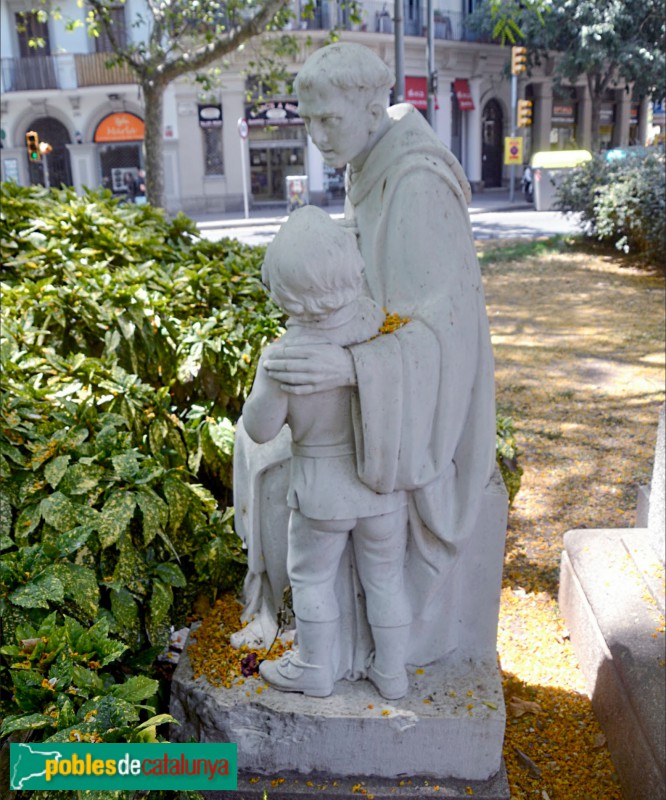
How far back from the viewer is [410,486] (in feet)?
7.22

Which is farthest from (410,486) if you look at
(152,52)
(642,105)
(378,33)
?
(642,105)

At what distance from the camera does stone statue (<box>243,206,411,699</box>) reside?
195 centimetres

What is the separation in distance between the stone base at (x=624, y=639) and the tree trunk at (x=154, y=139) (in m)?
7.74

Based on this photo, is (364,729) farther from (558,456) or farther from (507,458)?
(558,456)

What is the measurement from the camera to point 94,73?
24.6 meters

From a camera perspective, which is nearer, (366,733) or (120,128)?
(366,733)

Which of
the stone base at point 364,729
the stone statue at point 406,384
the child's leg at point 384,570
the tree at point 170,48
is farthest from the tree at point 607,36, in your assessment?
the stone base at point 364,729

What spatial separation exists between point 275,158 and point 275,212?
110 inches

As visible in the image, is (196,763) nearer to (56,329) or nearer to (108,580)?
(108,580)

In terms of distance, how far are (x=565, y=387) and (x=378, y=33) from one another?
20.9m

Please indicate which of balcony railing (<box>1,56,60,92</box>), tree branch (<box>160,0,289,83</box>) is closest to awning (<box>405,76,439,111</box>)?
balcony railing (<box>1,56,60,92</box>)

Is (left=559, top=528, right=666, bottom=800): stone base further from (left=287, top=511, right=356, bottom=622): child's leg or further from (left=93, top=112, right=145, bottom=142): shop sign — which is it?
(left=93, top=112, right=145, bottom=142): shop sign

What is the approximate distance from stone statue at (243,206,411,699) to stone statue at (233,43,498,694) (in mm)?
15

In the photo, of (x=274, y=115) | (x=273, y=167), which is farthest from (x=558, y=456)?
(x=273, y=167)
